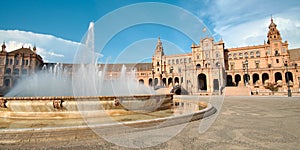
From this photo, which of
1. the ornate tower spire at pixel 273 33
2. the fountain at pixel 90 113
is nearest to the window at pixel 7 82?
the fountain at pixel 90 113

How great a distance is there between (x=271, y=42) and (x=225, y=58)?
629 inches

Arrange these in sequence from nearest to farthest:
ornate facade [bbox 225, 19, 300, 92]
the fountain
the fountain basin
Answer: the fountain, the fountain basin, ornate facade [bbox 225, 19, 300, 92]

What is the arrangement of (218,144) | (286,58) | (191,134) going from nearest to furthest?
1. (218,144)
2. (191,134)
3. (286,58)

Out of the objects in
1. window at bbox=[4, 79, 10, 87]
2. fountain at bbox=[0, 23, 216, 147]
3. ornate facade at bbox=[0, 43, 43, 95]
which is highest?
ornate facade at bbox=[0, 43, 43, 95]

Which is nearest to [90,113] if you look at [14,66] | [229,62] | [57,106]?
[57,106]

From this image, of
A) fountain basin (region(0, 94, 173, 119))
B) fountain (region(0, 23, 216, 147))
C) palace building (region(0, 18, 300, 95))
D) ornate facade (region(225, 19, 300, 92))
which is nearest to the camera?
fountain (region(0, 23, 216, 147))

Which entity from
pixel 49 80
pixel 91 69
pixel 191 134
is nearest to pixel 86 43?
pixel 91 69

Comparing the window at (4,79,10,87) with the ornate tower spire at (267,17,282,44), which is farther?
the ornate tower spire at (267,17,282,44)

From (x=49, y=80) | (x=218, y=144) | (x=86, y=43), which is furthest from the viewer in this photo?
(x=86, y=43)

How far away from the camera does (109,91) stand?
1135 centimetres

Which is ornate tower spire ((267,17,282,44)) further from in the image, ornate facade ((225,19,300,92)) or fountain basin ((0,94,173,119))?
fountain basin ((0,94,173,119))

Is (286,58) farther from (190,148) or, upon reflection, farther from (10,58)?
(10,58)

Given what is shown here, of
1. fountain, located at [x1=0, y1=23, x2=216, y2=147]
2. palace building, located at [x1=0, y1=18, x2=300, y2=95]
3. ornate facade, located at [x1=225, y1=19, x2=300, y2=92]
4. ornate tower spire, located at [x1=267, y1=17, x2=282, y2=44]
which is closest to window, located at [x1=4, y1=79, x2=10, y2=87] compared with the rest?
palace building, located at [x1=0, y1=18, x2=300, y2=95]

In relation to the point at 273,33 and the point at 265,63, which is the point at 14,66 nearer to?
the point at 265,63
